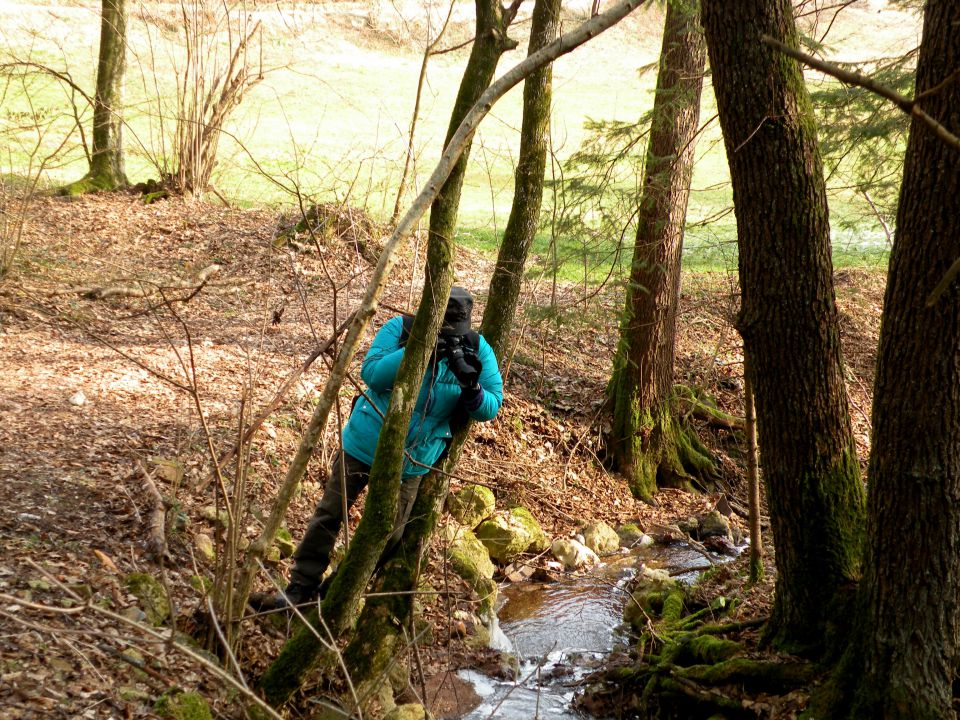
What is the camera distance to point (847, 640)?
404cm

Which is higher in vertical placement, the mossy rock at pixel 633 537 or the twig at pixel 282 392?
the twig at pixel 282 392

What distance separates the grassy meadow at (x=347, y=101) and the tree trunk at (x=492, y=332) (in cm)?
194

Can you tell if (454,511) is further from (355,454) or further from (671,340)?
(671,340)

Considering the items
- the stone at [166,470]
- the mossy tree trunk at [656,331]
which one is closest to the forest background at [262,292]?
the stone at [166,470]

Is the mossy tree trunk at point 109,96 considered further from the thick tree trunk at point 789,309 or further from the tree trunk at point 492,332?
the thick tree trunk at point 789,309

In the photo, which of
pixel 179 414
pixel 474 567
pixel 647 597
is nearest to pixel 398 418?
pixel 474 567

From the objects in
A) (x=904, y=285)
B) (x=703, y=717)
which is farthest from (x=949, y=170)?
(x=703, y=717)

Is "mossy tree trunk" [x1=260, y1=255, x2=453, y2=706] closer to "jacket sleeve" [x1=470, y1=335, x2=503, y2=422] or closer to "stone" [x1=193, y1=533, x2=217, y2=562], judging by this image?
"jacket sleeve" [x1=470, y1=335, x2=503, y2=422]

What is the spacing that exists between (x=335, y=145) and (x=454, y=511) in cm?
1581

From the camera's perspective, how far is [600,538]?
8.01 metres

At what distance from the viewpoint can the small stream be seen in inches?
208

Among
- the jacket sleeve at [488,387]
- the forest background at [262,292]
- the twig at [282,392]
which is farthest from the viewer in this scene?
the forest background at [262,292]

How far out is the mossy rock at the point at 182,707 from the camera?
354 cm

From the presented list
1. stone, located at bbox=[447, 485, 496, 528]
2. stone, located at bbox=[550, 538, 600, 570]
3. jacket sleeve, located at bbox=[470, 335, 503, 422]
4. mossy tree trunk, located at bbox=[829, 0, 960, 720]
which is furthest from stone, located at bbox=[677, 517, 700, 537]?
mossy tree trunk, located at bbox=[829, 0, 960, 720]
